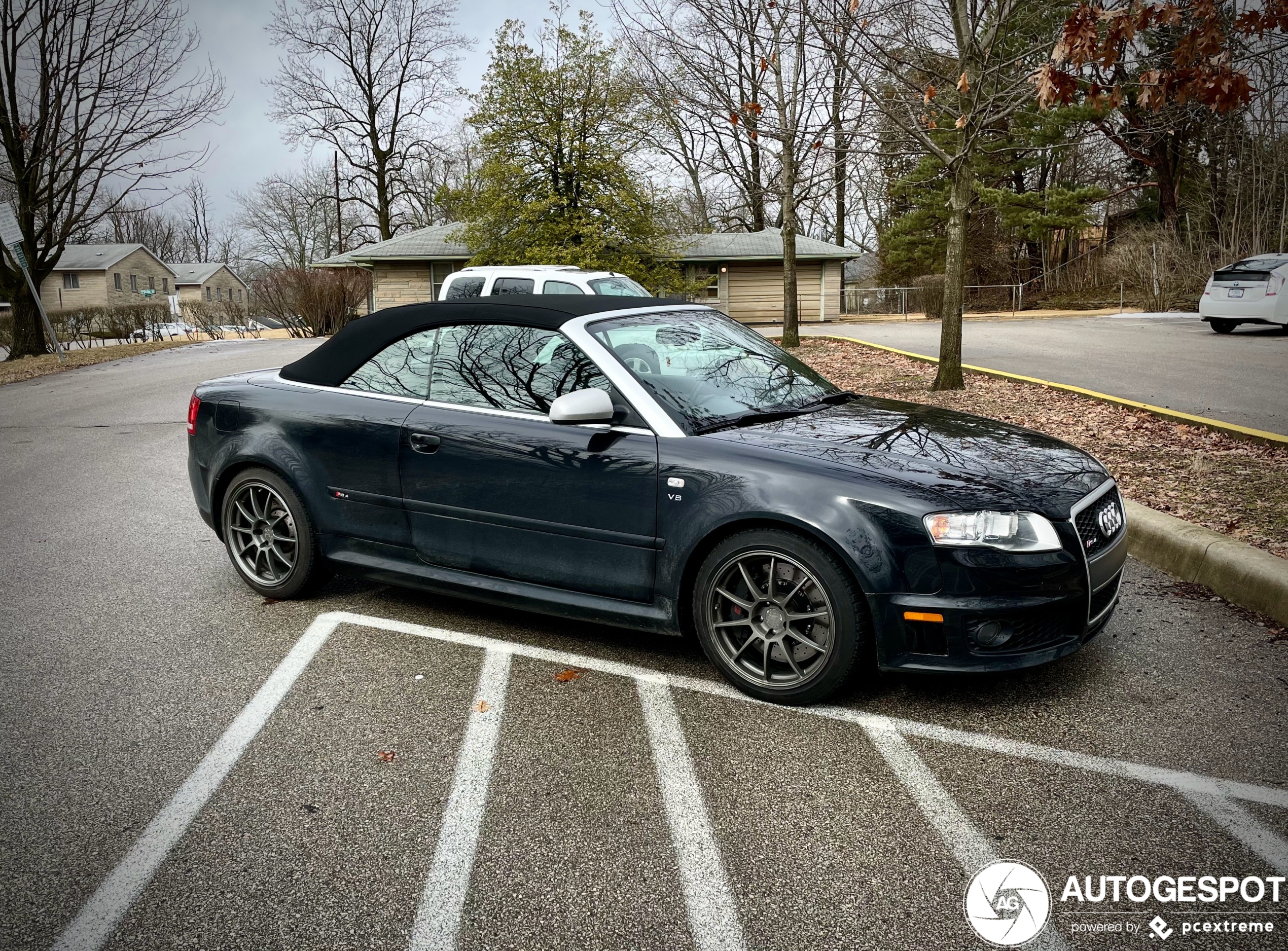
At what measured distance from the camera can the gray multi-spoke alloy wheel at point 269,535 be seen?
497 cm

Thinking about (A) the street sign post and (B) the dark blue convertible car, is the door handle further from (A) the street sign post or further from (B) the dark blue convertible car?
(A) the street sign post

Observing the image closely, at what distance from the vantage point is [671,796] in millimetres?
3162

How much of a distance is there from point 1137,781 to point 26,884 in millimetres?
3376

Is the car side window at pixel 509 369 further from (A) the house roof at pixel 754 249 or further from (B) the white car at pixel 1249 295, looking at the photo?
(A) the house roof at pixel 754 249

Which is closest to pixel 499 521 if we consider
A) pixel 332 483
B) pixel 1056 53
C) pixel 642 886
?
pixel 332 483

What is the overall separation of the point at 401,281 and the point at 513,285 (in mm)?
25167

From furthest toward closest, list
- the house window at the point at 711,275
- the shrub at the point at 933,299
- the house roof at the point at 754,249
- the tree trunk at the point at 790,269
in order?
the house window at the point at 711,275, the house roof at the point at 754,249, the shrub at the point at 933,299, the tree trunk at the point at 790,269

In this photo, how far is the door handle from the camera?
4449 millimetres

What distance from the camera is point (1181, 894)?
2.58 m

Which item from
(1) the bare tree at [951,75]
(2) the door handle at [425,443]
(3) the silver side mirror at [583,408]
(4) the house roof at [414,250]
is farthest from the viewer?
(4) the house roof at [414,250]

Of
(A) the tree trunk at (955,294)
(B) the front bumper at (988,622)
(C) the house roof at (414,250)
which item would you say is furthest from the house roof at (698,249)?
(B) the front bumper at (988,622)

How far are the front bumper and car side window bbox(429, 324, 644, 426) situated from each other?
1458 mm

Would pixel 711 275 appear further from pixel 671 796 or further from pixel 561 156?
pixel 671 796

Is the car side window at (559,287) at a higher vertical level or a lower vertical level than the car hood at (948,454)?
higher
